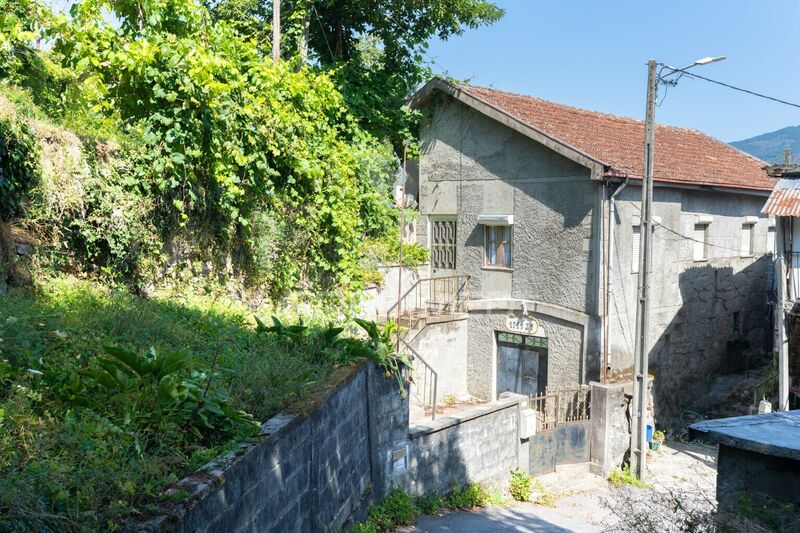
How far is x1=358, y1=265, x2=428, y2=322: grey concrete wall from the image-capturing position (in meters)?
14.1

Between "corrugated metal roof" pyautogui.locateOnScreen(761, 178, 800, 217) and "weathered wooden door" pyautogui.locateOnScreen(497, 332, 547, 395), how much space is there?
209 inches

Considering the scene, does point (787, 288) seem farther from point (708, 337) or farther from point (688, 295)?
point (708, 337)

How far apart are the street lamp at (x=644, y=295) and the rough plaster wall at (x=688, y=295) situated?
3.57 feet

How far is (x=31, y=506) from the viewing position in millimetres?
3244

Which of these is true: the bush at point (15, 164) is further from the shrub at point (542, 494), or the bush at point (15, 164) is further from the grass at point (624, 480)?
the grass at point (624, 480)

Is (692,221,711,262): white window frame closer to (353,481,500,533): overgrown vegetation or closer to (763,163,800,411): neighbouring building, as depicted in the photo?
(763,163,800,411): neighbouring building

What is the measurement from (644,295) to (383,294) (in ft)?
17.8

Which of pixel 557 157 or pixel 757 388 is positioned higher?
pixel 557 157

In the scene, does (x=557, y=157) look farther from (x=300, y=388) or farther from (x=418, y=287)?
(x=300, y=388)

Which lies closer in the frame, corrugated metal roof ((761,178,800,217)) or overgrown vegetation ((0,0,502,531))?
overgrown vegetation ((0,0,502,531))

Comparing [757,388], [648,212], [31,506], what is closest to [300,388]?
[31,506]

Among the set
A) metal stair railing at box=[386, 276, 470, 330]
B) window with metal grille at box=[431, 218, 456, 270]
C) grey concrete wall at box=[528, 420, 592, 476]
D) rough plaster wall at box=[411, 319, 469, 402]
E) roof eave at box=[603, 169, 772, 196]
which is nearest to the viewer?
grey concrete wall at box=[528, 420, 592, 476]

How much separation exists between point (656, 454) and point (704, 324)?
169 inches

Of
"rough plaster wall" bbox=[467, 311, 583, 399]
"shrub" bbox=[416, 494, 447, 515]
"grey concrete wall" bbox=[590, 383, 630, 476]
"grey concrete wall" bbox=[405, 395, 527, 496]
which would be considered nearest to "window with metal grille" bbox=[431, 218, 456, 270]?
"rough plaster wall" bbox=[467, 311, 583, 399]
